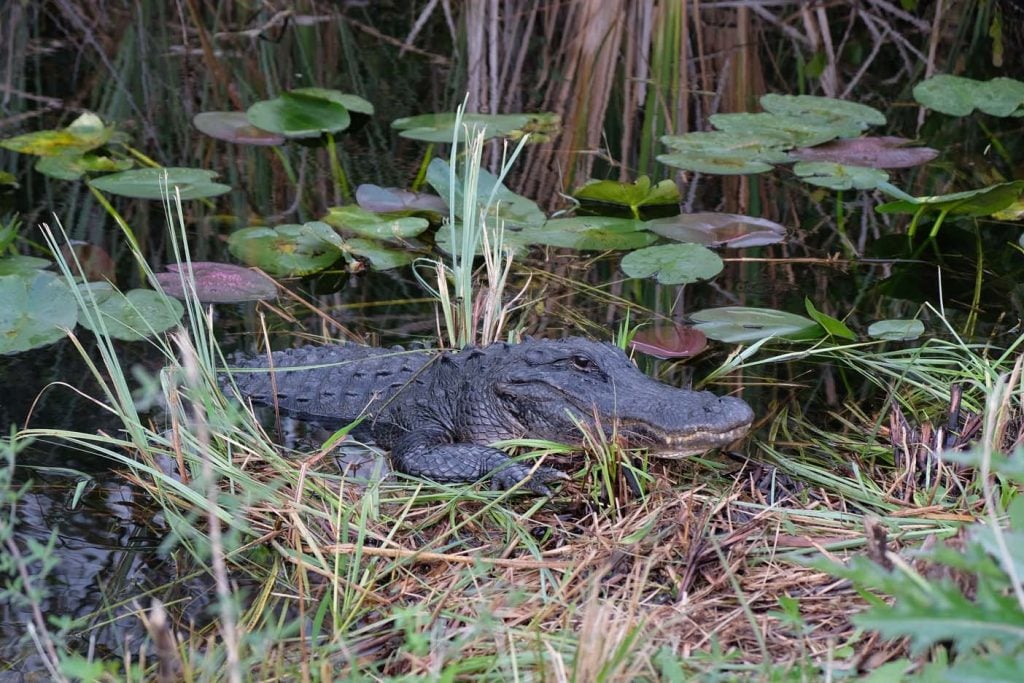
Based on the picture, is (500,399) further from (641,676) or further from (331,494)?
(641,676)

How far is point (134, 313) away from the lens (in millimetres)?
4160

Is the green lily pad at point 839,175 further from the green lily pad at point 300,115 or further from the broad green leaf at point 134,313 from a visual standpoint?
the broad green leaf at point 134,313

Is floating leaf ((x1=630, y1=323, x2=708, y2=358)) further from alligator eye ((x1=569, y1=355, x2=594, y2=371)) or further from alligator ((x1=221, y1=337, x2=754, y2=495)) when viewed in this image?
alligator eye ((x1=569, y1=355, x2=594, y2=371))

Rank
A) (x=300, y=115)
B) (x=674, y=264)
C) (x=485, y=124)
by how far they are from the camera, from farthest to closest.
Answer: (x=300, y=115), (x=485, y=124), (x=674, y=264)

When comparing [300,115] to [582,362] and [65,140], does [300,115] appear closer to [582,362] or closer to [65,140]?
[65,140]

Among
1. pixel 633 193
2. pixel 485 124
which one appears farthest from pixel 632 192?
pixel 485 124

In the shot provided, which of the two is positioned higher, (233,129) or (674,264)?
(233,129)

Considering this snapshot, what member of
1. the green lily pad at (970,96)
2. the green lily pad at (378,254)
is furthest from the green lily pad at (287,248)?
the green lily pad at (970,96)

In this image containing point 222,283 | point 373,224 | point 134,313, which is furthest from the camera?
point 373,224

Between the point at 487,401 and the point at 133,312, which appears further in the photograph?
the point at 133,312

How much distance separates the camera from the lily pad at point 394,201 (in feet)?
17.0

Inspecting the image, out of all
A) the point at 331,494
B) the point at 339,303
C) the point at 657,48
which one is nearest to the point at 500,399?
the point at 331,494

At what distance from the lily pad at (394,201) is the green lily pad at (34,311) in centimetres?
156

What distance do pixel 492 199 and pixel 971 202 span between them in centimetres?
201
